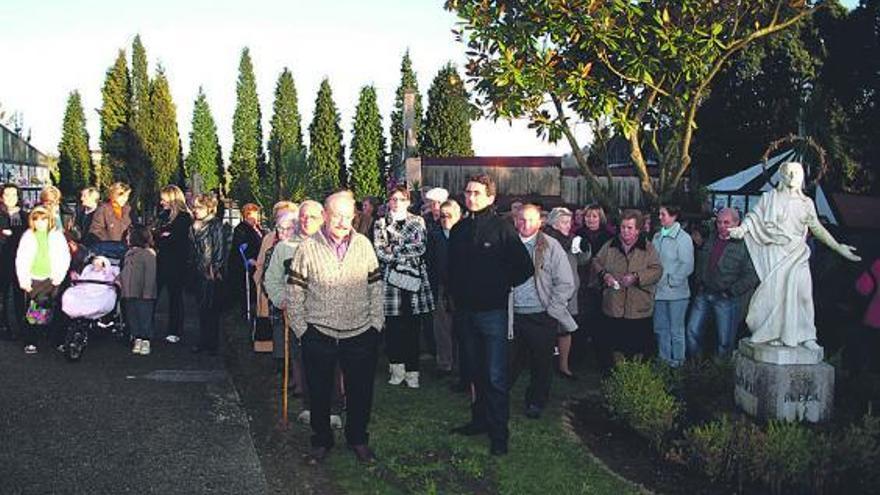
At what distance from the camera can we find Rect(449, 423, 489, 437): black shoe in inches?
260

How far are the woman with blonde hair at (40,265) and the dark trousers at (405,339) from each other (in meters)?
4.08

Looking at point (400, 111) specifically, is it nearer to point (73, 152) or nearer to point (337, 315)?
point (73, 152)

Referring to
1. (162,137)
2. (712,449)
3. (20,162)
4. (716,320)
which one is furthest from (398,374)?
(20,162)

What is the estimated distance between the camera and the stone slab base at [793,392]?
6418 millimetres

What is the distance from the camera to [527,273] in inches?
247

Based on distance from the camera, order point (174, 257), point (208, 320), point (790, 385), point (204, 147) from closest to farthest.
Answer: point (790, 385) → point (208, 320) → point (174, 257) → point (204, 147)

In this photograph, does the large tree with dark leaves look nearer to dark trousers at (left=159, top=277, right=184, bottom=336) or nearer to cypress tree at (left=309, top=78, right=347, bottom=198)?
dark trousers at (left=159, top=277, right=184, bottom=336)

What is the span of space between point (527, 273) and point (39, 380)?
201 inches

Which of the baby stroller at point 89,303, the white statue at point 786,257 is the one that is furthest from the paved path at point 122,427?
the white statue at point 786,257

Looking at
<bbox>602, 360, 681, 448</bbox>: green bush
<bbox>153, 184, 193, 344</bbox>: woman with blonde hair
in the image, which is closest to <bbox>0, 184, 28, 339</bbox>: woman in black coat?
<bbox>153, 184, 193, 344</bbox>: woman with blonde hair

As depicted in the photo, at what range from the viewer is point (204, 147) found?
56.1m

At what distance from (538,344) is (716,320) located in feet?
7.80

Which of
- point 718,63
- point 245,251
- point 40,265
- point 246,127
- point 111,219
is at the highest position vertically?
point 246,127

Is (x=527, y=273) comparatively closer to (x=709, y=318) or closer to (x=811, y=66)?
(x=709, y=318)
